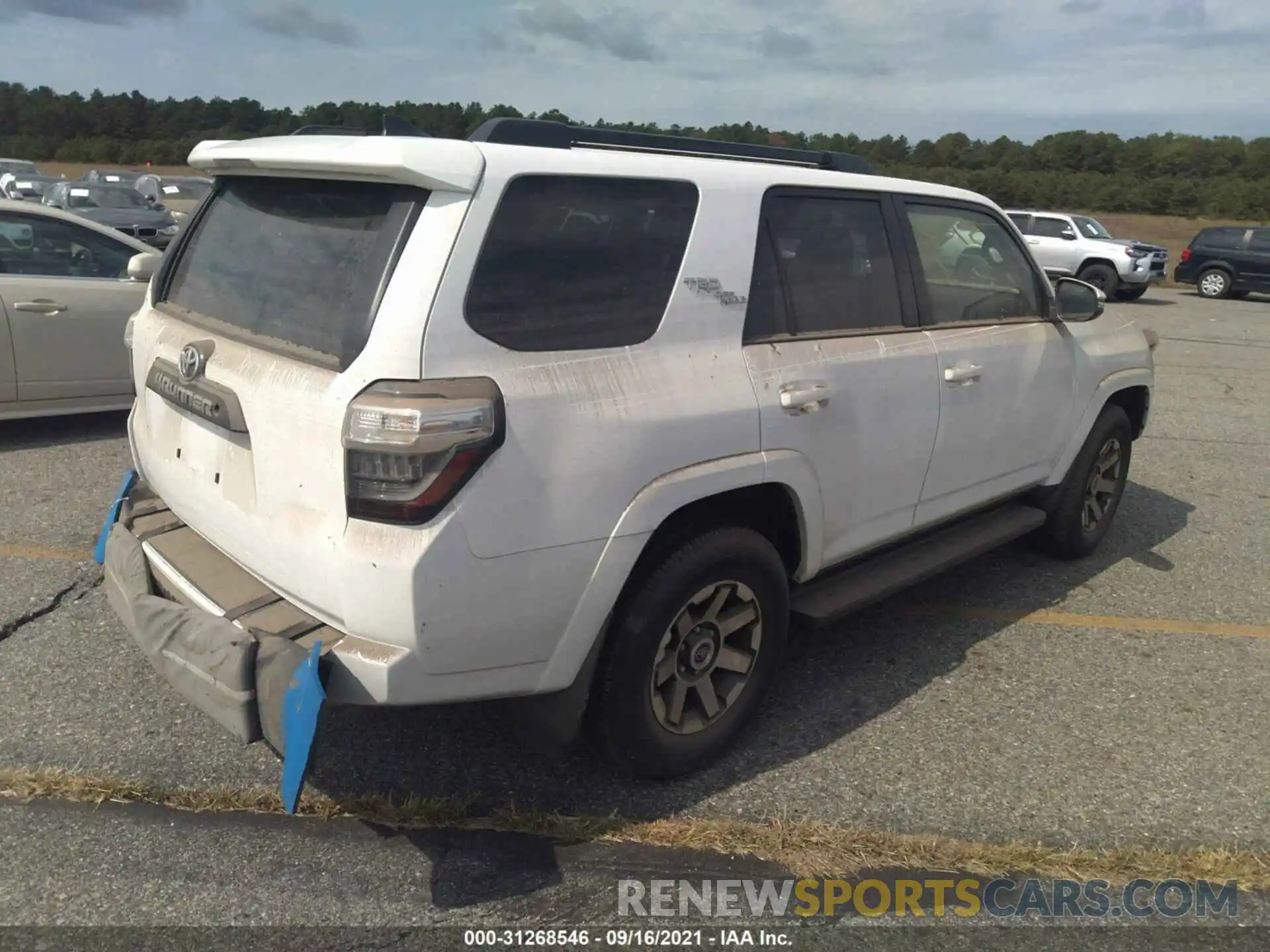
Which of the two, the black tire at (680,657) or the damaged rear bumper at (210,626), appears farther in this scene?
the black tire at (680,657)

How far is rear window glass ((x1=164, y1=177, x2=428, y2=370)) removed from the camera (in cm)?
243

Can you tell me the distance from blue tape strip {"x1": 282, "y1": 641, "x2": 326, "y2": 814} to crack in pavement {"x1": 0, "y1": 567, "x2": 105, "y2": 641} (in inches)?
74.5

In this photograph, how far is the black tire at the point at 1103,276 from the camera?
20812mm

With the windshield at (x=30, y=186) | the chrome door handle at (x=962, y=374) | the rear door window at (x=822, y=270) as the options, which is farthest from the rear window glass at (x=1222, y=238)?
the windshield at (x=30, y=186)

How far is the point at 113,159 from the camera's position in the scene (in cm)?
5406

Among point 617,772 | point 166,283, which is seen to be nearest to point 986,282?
point 617,772

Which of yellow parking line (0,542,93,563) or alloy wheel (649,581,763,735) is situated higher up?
alloy wheel (649,581,763,735)

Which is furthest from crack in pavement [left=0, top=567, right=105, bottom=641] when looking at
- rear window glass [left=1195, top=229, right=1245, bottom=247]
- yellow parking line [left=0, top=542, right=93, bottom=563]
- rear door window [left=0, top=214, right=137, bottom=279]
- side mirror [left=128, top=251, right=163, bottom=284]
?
rear window glass [left=1195, top=229, right=1245, bottom=247]

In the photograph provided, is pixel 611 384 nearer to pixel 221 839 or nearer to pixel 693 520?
pixel 693 520

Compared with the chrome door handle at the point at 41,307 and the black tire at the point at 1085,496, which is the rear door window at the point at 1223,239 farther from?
the chrome door handle at the point at 41,307

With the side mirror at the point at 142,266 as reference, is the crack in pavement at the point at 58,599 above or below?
below

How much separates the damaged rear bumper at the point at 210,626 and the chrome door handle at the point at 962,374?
2463 mm

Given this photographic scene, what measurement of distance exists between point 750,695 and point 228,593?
167 centimetres

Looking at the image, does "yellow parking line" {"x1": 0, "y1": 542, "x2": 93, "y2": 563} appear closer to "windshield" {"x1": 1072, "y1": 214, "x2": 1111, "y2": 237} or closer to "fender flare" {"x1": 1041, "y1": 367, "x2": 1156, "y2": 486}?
"fender flare" {"x1": 1041, "y1": 367, "x2": 1156, "y2": 486}
